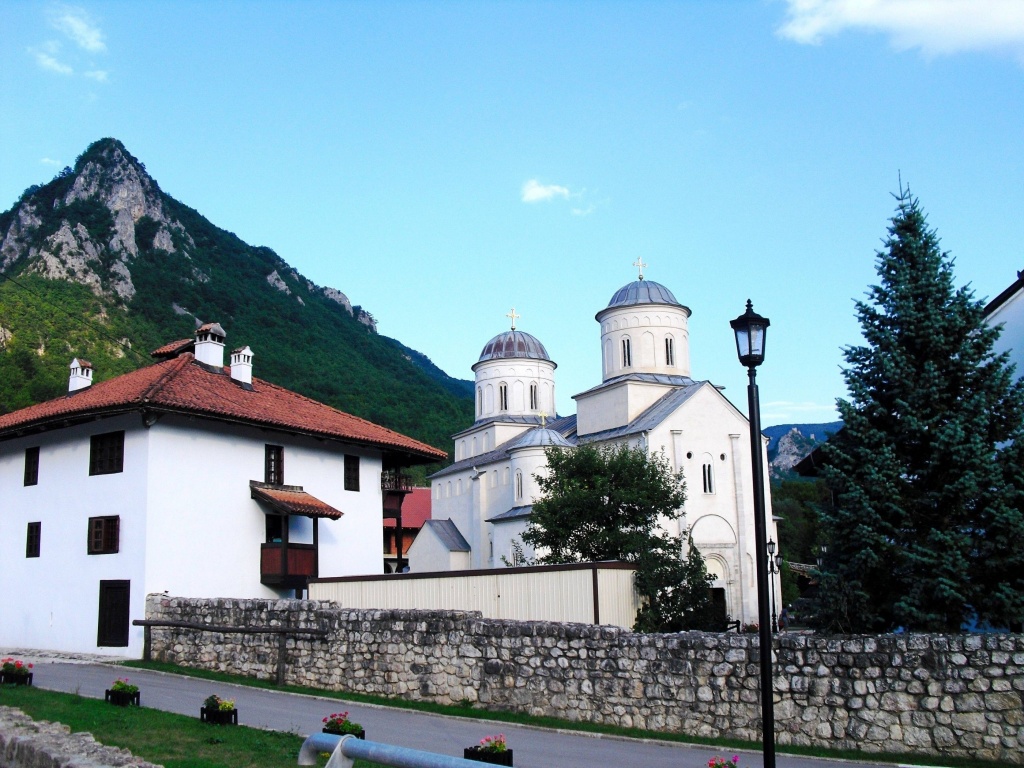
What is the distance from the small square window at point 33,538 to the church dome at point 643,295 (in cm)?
3081

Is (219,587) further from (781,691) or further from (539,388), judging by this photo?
(539,388)

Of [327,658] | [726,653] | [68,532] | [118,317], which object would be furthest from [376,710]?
[118,317]

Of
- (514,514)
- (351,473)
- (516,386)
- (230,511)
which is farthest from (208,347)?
(516,386)

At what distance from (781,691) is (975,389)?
558 cm

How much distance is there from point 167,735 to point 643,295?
39.2m

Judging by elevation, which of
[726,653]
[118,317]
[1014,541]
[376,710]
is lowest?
[376,710]

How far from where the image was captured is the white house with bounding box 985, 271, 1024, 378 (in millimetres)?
18281

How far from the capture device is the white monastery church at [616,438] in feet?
134

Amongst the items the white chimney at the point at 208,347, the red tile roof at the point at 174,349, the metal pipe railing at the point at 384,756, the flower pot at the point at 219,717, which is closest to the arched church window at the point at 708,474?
the white chimney at the point at 208,347

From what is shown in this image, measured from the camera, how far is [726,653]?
11.7 meters

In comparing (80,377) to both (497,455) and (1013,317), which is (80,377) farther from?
(497,455)

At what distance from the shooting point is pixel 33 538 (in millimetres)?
22828

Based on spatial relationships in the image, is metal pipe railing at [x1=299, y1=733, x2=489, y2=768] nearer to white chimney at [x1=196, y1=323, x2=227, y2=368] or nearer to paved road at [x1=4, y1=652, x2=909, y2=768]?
paved road at [x1=4, y1=652, x2=909, y2=768]

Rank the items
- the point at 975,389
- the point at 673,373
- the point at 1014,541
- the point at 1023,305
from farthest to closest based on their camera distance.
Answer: the point at 673,373 → the point at 1023,305 → the point at 975,389 → the point at 1014,541
